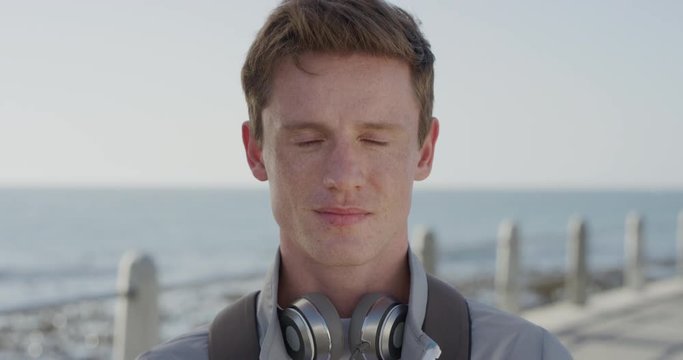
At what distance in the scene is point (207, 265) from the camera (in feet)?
176

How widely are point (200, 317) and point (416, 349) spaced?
21940mm

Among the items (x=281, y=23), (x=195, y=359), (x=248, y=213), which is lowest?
(x=248, y=213)

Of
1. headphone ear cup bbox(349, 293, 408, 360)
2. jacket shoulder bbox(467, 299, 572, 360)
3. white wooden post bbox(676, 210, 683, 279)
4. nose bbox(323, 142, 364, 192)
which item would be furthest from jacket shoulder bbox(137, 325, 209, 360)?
white wooden post bbox(676, 210, 683, 279)

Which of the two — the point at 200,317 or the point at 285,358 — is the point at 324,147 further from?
the point at 200,317

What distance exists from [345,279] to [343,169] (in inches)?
10.7

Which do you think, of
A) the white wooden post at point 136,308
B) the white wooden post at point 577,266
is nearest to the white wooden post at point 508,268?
the white wooden post at point 577,266

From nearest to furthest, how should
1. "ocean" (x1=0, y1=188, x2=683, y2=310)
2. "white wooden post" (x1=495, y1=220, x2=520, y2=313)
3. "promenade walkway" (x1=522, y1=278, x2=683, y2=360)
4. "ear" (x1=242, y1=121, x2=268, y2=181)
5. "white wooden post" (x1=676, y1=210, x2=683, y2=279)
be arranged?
1. "ear" (x1=242, y1=121, x2=268, y2=181)
2. "promenade walkway" (x1=522, y1=278, x2=683, y2=360)
3. "white wooden post" (x1=495, y1=220, x2=520, y2=313)
4. "white wooden post" (x1=676, y1=210, x2=683, y2=279)
5. "ocean" (x1=0, y1=188, x2=683, y2=310)

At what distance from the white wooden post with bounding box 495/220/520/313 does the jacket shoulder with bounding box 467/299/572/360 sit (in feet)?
26.2

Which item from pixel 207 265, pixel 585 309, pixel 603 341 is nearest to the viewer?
pixel 603 341

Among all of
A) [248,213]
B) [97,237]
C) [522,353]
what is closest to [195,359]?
[522,353]

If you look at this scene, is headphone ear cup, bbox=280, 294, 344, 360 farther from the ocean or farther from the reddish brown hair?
the ocean

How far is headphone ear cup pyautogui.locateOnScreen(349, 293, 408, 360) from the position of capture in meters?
1.81

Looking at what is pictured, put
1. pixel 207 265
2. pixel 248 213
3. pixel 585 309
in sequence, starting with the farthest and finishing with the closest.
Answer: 1. pixel 248 213
2. pixel 207 265
3. pixel 585 309

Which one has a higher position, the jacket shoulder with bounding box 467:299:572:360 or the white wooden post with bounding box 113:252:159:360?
the jacket shoulder with bounding box 467:299:572:360
